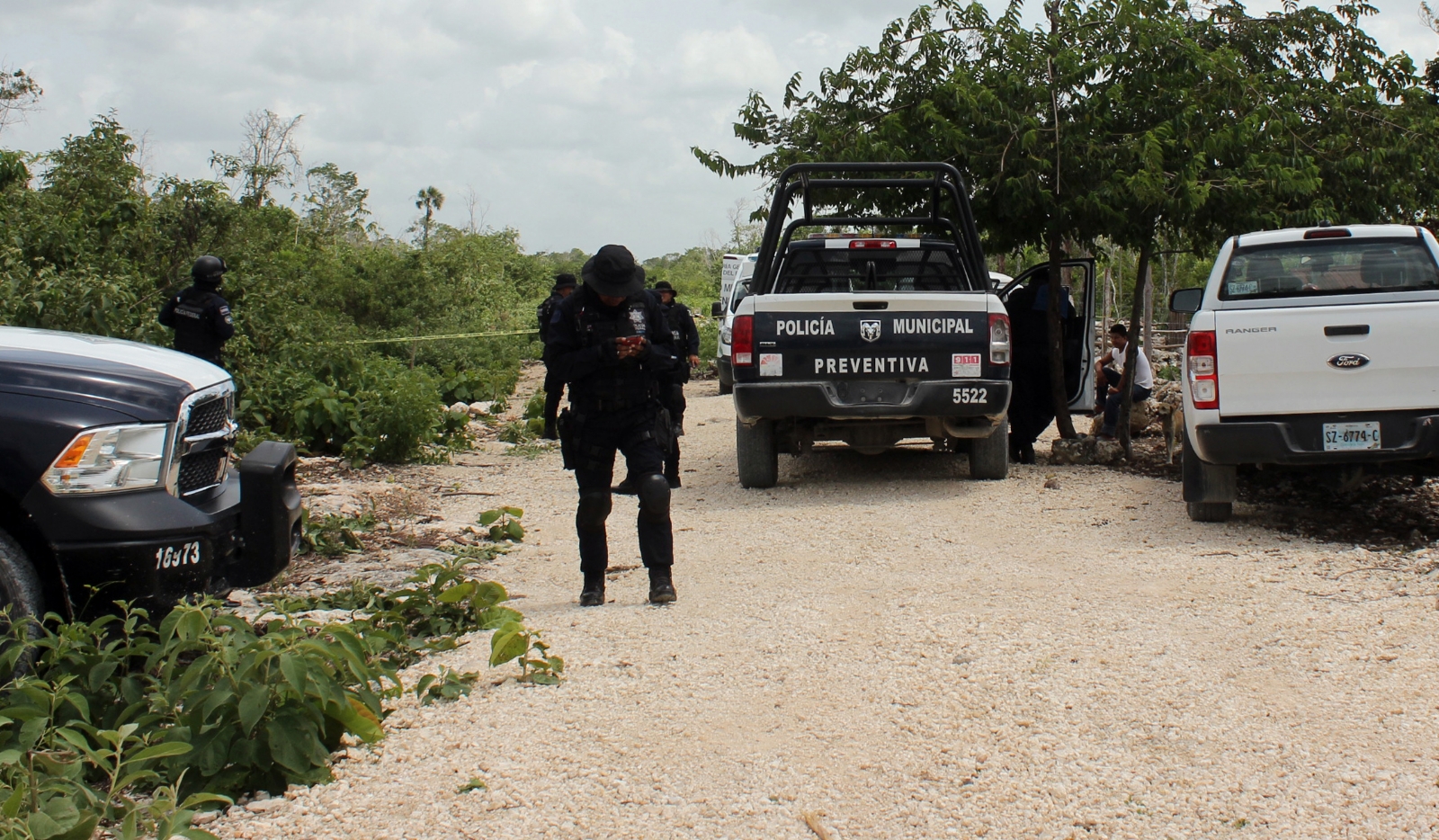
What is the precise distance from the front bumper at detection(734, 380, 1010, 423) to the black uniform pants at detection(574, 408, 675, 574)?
302cm

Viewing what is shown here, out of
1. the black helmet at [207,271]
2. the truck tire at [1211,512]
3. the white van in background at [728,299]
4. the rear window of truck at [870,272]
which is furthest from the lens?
the white van in background at [728,299]

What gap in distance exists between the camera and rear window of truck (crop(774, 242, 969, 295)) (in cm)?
971

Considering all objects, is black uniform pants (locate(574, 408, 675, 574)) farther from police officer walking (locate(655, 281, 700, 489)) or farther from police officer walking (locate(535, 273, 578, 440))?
police officer walking (locate(535, 273, 578, 440))

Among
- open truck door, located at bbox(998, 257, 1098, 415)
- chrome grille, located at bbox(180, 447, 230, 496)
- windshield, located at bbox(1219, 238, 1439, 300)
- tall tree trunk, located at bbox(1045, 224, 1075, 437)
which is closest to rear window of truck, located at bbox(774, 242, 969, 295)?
open truck door, located at bbox(998, 257, 1098, 415)

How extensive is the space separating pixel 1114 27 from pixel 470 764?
8.27m

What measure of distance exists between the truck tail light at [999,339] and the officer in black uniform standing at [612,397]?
11.9 feet

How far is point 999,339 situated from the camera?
28.3 ft

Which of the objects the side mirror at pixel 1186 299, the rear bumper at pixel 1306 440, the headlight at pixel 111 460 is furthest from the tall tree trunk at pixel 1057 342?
the headlight at pixel 111 460

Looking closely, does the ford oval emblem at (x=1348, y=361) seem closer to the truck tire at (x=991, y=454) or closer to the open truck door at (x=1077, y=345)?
the truck tire at (x=991, y=454)

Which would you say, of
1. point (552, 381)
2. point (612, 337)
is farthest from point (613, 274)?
point (552, 381)

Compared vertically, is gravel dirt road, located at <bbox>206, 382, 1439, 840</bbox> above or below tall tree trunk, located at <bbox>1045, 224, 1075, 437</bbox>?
below

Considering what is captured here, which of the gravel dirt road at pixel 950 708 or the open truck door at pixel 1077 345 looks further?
the open truck door at pixel 1077 345

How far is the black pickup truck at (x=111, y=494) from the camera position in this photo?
379 centimetres

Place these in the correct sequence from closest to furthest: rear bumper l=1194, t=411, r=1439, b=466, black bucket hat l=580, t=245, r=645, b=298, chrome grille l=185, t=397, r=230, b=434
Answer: chrome grille l=185, t=397, r=230, b=434
black bucket hat l=580, t=245, r=645, b=298
rear bumper l=1194, t=411, r=1439, b=466
